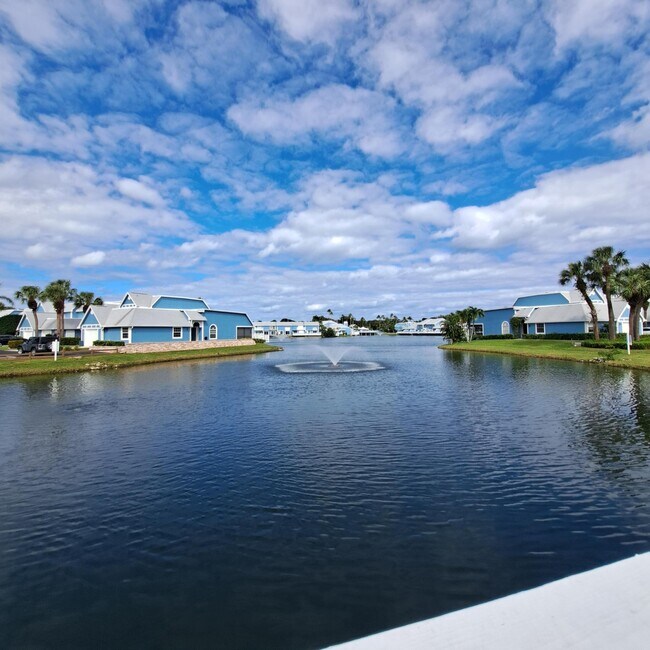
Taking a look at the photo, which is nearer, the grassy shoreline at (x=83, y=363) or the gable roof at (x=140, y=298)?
the grassy shoreline at (x=83, y=363)

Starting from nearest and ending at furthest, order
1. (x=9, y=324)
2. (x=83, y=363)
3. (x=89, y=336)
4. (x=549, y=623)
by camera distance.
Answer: (x=549, y=623) < (x=83, y=363) < (x=89, y=336) < (x=9, y=324)

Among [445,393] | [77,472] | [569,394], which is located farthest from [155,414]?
[569,394]

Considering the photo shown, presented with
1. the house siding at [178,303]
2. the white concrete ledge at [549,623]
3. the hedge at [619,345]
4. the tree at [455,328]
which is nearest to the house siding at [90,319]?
the house siding at [178,303]

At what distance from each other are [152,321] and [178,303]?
9.49 metres

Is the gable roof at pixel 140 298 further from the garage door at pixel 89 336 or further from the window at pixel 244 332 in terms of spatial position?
the window at pixel 244 332

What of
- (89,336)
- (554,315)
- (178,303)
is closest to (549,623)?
(89,336)

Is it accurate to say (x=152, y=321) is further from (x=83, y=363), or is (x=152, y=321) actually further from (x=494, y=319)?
(x=494, y=319)

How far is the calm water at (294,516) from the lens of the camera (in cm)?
617

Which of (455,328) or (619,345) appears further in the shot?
(455,328)

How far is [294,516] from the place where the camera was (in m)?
9.16

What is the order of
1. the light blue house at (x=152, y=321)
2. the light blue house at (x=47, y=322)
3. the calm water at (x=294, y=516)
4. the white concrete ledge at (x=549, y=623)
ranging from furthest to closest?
1. the light blue house at (x=47, y=322)
2. the light blue house at (x=152, y=321)
3. the calm water at (x=294, y=516)
4. the white concrete ledge at (x=549, y=623)

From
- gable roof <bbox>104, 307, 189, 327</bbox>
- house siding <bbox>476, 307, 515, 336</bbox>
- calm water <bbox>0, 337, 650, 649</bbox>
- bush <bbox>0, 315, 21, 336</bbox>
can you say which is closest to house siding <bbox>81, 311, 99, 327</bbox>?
gable roof <bbox>104, 307, 189, 327</bbox>

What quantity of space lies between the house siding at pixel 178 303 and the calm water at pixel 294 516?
5144cm

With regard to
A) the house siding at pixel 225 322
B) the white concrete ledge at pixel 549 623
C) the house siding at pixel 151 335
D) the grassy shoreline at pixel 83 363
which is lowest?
the white concrete ledge at pixel 549 623
